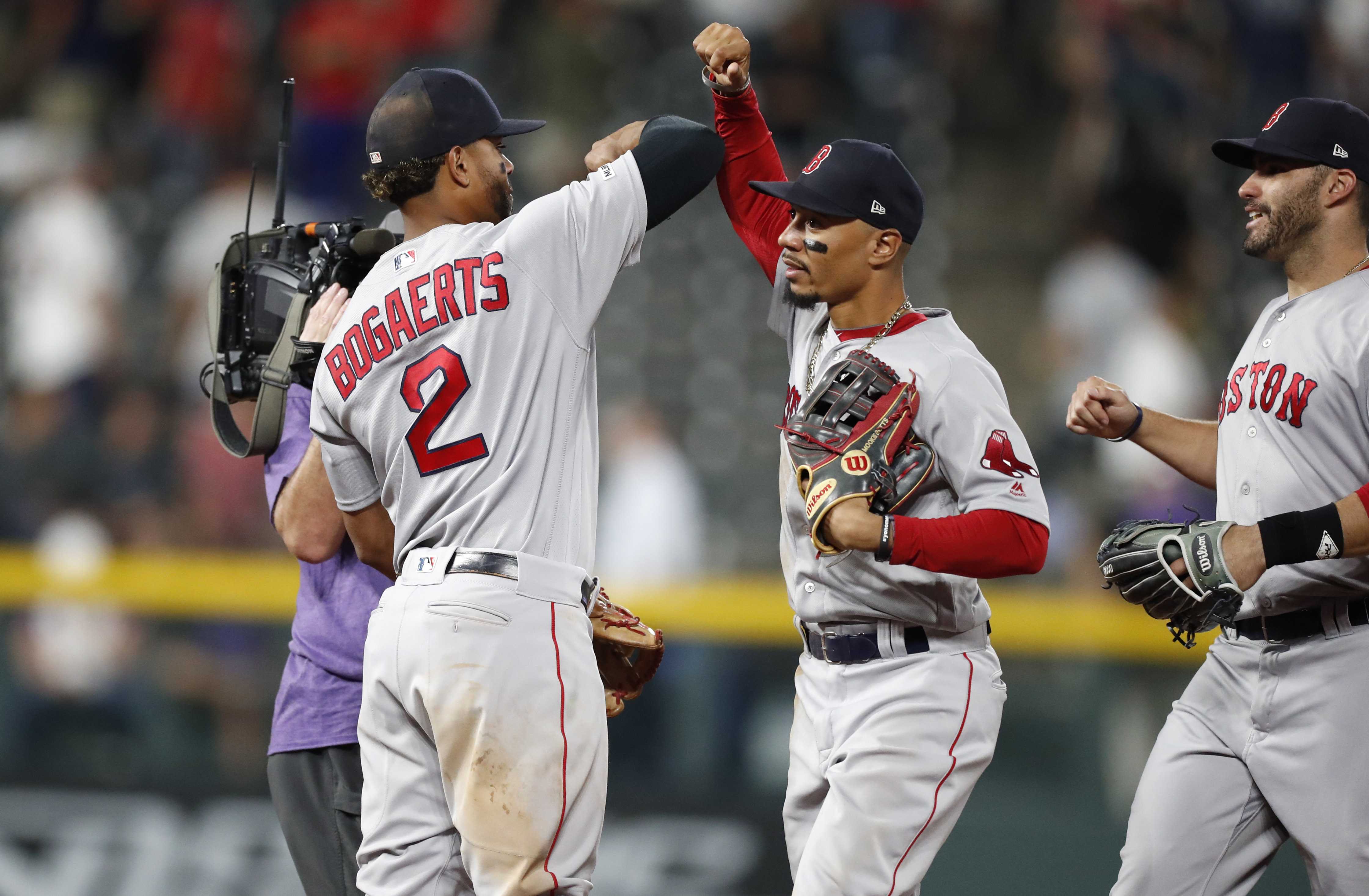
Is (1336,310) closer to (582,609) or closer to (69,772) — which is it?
(582,609)

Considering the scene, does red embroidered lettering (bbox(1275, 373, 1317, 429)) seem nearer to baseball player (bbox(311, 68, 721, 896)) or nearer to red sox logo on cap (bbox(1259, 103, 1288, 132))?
red sox logo on cap (bbox(1259, 103, 1288, 132))

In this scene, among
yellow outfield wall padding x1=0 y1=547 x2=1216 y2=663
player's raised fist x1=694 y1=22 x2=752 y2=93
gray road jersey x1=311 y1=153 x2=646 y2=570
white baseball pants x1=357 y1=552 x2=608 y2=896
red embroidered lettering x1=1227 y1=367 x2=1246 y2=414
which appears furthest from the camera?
yellow outfield wall padding x1=0 y1=547 x2=1216 y2=663

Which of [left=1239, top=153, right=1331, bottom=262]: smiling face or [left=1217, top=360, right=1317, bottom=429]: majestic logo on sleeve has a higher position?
[left=1239, top=153, right=1331, bottom=262]: smiling face

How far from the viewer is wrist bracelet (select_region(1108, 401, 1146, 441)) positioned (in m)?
3.57

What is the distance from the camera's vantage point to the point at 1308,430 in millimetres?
3260

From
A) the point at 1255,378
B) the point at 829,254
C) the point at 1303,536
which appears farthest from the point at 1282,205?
the point at 829,254

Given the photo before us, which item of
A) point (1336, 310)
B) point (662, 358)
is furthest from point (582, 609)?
point (662, 358)

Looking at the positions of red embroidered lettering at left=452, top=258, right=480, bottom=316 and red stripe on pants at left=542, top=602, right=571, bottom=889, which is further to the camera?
red embroidered lettering at left=452, top=258, right=480, bottom=316

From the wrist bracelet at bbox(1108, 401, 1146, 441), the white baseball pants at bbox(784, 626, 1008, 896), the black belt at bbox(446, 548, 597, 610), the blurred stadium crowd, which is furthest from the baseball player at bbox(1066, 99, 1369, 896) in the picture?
the blurred stadium crowd

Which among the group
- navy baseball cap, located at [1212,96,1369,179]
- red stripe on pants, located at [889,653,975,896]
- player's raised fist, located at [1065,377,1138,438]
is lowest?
red stripe on pants, located at [889,653,975,896]

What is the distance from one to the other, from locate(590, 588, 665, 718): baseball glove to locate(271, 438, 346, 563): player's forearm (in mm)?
630

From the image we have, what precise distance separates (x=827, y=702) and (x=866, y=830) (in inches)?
12.3

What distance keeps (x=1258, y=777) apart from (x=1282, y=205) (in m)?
1.26

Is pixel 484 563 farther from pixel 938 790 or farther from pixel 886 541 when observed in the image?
pixel 938 790
